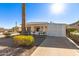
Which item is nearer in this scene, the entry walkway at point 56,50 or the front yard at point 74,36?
the entry walkway at point 56,50

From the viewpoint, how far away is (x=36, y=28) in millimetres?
29688

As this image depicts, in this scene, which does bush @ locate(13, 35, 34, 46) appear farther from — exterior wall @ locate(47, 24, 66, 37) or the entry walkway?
exterior wall @ locate(47, 24, 66, 37)

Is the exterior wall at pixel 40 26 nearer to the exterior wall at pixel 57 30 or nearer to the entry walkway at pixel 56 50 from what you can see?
the exterior wall at pixel 57 30

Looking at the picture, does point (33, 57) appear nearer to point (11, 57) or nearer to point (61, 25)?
point (11, 57)

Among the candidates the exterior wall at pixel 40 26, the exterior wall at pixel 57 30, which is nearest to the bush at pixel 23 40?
the exterior wall at pixel 57 30

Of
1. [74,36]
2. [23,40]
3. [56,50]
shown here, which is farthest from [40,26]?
[56,50]

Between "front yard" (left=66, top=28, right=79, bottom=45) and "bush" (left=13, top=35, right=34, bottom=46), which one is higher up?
"bush" (left=13, top=35, right=34, bottom=46)

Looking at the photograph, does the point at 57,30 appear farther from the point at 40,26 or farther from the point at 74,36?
the point at 74,36

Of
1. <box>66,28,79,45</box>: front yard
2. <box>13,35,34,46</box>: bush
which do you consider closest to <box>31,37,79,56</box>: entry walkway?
<box>13,35,34,46</box>: bush

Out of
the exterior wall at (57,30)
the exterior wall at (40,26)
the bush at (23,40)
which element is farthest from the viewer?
the exterior wall at (40,26)

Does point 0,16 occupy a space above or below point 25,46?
above

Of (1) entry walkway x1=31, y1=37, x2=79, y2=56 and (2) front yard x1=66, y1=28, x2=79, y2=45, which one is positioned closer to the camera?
(1) entry walkway x1=31, y1=37, x2=79, y2=56

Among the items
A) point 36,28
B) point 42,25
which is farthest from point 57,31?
point 36,28

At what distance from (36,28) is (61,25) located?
5.97m
